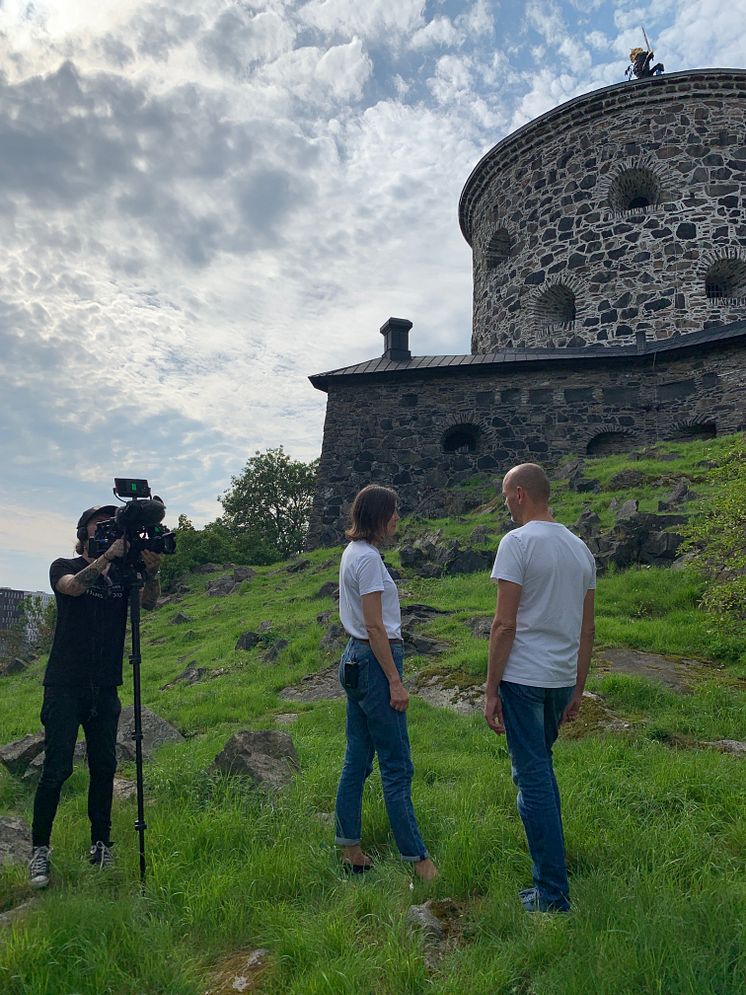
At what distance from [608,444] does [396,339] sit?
645 centimetres

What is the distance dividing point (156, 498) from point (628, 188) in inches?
712

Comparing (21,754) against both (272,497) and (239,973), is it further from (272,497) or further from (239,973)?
(272,497)

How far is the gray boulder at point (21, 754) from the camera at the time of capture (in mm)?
4770

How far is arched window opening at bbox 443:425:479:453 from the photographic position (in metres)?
17.4

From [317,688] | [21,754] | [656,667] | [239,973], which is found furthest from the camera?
[317,688]

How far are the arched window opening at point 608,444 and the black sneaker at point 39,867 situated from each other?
15296 millimetres

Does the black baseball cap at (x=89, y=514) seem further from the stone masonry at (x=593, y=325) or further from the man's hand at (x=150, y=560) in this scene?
the stone masonry at (x=593, y=325)

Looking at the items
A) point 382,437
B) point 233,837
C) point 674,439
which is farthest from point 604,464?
point 233,837

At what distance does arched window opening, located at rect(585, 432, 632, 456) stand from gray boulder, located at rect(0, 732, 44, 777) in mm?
14335

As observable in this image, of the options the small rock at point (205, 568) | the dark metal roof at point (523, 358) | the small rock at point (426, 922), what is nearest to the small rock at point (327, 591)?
the dark metal roof at point (523, 358)

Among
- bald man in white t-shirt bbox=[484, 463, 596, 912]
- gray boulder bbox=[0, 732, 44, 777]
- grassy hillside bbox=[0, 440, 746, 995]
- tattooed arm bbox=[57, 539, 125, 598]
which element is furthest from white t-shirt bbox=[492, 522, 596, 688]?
gray boulder bbox=[0, 732, 44, 777]

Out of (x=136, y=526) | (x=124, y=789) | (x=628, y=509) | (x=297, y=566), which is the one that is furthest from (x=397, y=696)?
(x=297, y=566)

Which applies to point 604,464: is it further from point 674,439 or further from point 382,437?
point 382,437

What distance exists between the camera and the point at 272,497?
2895 centimetres
